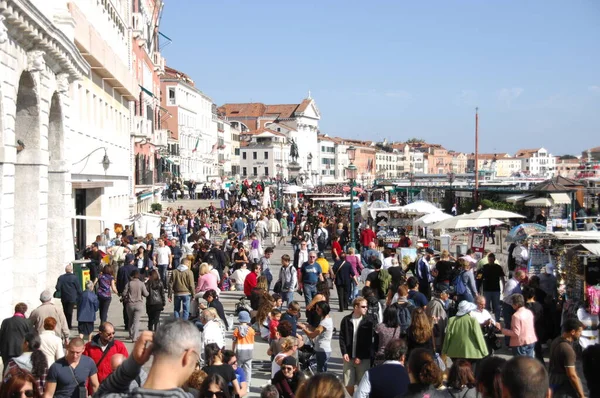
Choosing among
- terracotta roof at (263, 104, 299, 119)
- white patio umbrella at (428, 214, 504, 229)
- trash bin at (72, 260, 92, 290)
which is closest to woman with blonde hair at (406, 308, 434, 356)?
trash bin at (72, 260, 92, 290)

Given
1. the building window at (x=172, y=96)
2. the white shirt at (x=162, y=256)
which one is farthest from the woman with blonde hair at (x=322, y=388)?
the building window at (x=172, y=96)

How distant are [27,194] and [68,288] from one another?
2.67m

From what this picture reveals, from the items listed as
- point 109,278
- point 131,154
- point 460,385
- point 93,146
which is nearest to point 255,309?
point 109,278

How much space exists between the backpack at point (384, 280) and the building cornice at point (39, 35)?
712 centimetres

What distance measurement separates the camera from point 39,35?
15.5 meters

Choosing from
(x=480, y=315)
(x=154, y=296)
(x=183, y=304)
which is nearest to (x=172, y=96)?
(x=183, y=304)

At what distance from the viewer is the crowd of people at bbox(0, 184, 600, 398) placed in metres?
5.01

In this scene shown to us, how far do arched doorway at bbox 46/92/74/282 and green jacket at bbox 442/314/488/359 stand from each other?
11.2 m

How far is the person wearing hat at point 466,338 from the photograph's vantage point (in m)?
9.91

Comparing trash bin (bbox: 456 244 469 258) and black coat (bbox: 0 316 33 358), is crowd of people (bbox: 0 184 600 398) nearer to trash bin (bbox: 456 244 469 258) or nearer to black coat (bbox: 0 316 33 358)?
black coat (bbox: 0 316 33 358)

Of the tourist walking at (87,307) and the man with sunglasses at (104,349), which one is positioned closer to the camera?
the man with sunglasses at (104,349)

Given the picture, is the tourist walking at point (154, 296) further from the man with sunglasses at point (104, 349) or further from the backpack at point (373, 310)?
the man with sunglasses at point (104, 349)

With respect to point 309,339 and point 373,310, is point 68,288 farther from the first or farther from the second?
point 373,310

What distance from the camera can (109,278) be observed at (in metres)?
15.4
